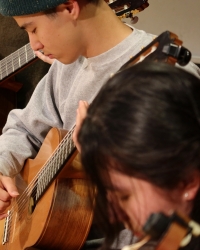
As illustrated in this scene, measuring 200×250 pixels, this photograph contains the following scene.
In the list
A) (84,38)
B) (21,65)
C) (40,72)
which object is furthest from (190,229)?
(40,72)

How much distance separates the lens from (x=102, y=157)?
51 centimetres

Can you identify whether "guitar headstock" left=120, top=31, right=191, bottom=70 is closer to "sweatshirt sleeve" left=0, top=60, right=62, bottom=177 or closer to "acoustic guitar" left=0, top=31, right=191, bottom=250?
"acoustic guitar" left=0, top=31, right=191, bottom=250

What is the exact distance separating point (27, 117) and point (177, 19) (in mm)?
1076

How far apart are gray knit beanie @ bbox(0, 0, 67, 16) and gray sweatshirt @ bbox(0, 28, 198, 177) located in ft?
0.58

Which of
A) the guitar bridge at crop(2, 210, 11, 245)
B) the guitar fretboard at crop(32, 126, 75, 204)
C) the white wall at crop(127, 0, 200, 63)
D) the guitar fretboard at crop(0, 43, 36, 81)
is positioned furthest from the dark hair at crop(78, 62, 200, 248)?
the white wall at crop(127, 0, 200, 63)

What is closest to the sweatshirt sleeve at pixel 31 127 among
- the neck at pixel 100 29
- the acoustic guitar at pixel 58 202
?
the acoustic guitar at pixel 58 202

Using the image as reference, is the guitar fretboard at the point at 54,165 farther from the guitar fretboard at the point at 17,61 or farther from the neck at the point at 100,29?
the guitar fretboard at the point at 17,61

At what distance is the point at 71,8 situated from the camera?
827 mm

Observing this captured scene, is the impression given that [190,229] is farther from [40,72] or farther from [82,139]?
[40,72]

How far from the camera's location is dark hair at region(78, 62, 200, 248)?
0.48m

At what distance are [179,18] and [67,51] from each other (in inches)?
43.8

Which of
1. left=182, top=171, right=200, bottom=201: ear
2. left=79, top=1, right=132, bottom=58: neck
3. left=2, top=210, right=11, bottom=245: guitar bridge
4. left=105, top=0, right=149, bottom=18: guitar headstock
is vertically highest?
left=105, top=0, right=149, bottom=18: guitar headstock

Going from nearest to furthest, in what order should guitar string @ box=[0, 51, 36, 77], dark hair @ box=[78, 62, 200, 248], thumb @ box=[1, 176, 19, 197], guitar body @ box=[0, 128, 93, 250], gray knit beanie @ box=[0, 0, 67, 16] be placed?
1. dark hair @ box=[78, 62, 200, 248]
2. gray knit beanie @ box=[0, 0, 67, 16]
3. guitar body @ box=[0, 128, 93, 250]
4. thumb @ box=[1, 176, 19, 197]
5. guitar string @ box=[0, 51, 36, 77]

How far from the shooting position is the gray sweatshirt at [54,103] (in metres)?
0.91
